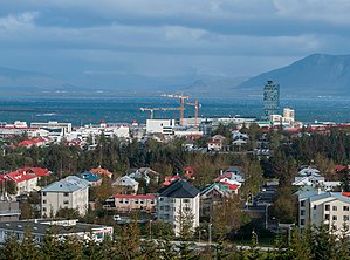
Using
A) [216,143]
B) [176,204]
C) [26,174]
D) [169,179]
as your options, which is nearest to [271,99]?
[216,143]

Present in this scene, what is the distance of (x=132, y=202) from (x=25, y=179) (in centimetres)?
425

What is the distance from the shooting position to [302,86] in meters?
175

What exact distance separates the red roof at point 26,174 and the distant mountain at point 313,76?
139 m

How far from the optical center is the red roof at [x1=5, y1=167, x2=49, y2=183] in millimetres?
25841

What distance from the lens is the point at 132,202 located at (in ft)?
75.9

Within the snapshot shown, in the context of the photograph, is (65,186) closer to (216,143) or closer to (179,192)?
(179,192)

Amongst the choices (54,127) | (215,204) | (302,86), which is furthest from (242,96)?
(215,204)

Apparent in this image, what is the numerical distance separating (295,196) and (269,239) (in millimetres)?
1982

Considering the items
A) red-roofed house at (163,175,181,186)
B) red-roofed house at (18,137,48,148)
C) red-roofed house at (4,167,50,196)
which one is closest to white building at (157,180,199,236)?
red-roofed house at (163,175,181,186)

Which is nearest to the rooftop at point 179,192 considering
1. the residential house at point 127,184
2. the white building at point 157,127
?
the residential house at point 127,184

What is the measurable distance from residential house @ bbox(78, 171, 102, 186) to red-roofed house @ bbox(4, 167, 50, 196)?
1268mm

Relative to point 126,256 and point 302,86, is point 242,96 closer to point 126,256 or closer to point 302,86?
point 302,86

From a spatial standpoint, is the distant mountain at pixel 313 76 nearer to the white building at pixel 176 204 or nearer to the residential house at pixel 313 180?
the residential house at pixel 313 180

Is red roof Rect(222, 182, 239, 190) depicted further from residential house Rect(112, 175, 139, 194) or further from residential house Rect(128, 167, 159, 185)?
residential house Rect(128, 167, 159, 185)
